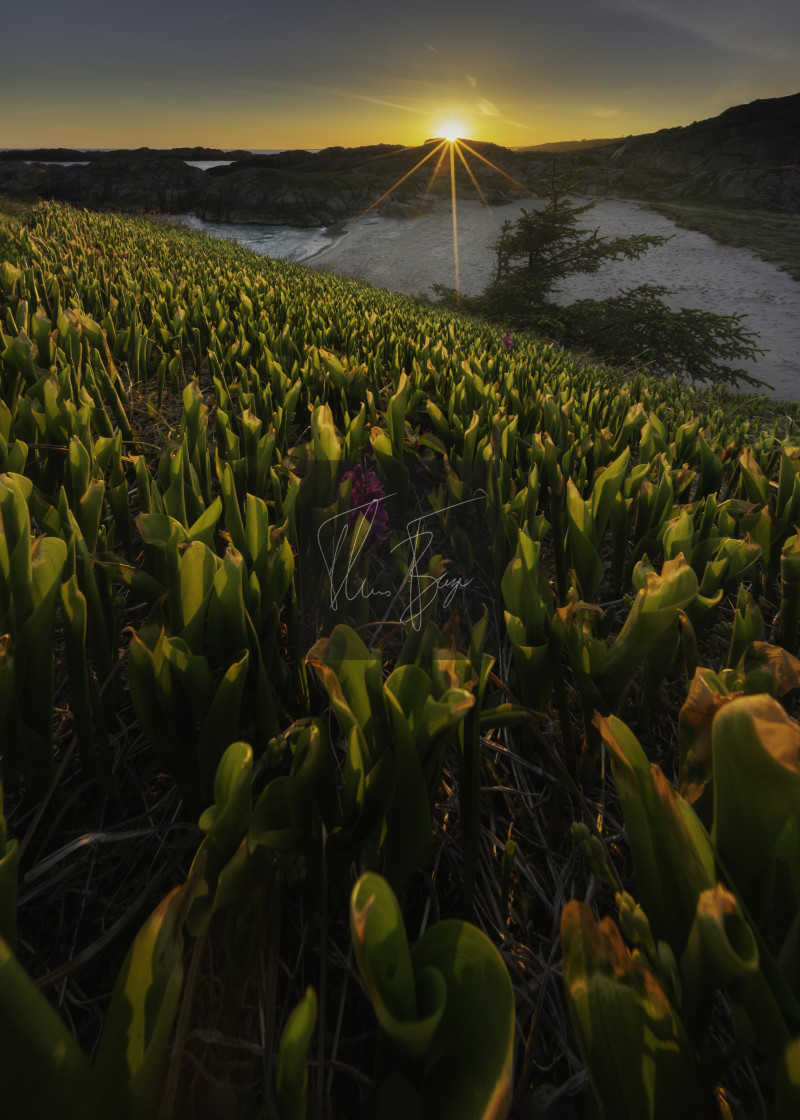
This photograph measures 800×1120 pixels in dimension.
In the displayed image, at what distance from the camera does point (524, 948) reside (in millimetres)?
598

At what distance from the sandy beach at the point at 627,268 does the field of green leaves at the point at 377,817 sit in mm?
16369

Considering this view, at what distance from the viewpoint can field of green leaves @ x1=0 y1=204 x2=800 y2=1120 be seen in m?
0.33

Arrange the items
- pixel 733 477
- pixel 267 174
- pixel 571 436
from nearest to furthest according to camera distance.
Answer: pixel 733 477
pixel 571 436
pixel 267 174

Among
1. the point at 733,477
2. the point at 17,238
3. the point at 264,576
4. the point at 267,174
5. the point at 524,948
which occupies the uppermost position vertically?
the point at 267,174

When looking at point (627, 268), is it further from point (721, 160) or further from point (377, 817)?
point (721, 160)

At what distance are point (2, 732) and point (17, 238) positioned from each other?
261 inches

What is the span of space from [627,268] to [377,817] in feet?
91.7

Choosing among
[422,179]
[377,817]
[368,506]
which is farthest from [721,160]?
[377,817]

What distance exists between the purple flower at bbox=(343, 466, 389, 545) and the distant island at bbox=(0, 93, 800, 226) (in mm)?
42090

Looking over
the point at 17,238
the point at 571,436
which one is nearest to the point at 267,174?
the point at 17,238

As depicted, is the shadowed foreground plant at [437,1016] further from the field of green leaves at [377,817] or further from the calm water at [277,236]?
the calm water at [277,236]

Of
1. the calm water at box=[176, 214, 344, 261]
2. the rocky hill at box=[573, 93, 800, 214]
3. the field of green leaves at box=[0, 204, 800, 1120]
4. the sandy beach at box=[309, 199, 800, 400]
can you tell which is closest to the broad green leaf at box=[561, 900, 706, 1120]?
the field of green leaves at box=[0, 204, 800, 1120]

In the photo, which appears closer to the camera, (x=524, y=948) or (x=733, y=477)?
(x=524, y=948)

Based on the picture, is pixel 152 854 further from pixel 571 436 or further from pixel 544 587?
pixel 571 436
